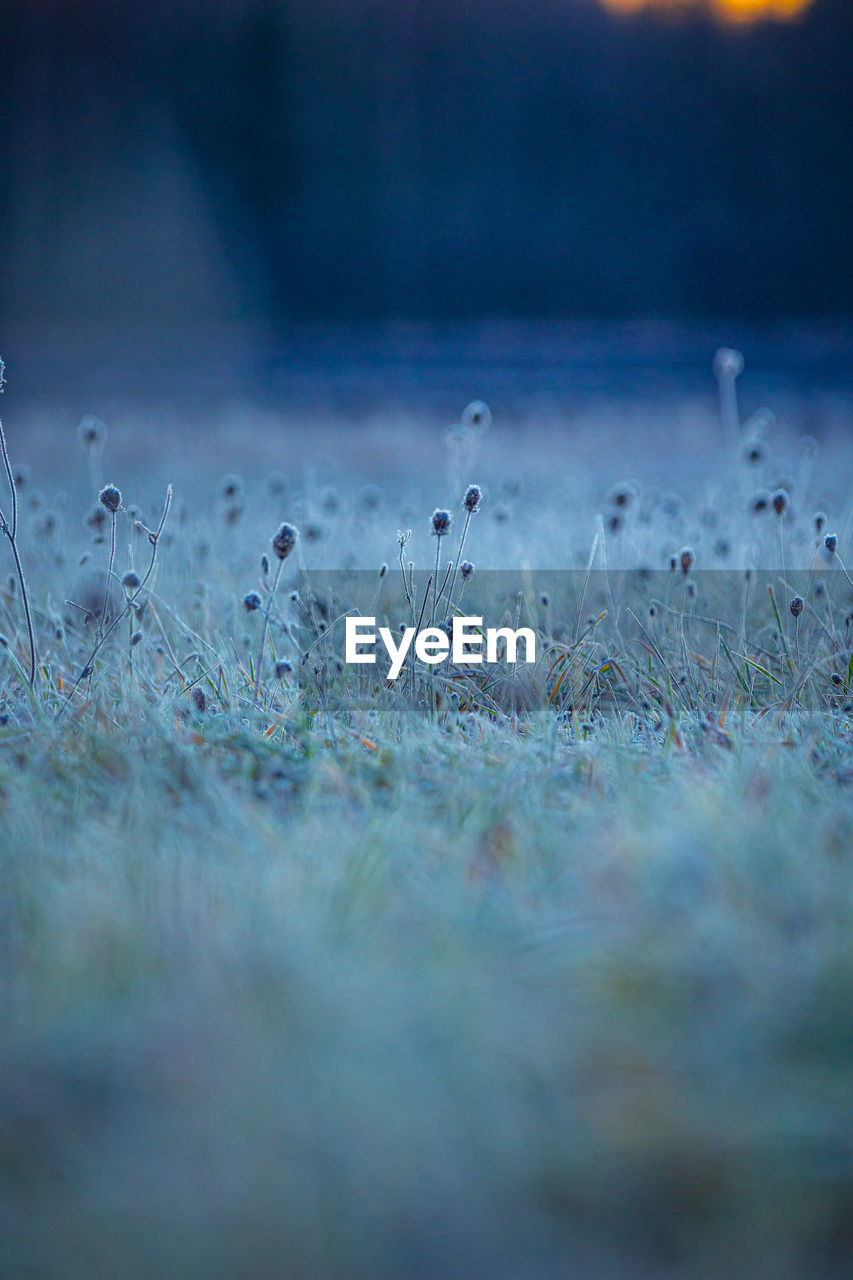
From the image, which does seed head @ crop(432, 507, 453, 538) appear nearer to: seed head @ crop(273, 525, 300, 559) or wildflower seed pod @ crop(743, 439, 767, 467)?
seed head @ crop(273, 525, 300, 559)

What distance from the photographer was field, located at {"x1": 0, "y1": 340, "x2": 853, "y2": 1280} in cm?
84

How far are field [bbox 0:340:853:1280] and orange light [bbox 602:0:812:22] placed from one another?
9516mm

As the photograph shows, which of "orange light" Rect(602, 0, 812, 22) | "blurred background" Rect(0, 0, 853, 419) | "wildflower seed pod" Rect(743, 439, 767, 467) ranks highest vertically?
"orange light" Rect(602, 0, 812, 22)

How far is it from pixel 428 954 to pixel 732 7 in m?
11.5

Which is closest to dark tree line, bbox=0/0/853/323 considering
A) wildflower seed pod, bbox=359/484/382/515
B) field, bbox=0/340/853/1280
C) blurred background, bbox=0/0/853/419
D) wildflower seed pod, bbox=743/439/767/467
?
blurred background, bbox=0/0/853/419

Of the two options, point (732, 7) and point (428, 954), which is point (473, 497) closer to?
point (428, 954)

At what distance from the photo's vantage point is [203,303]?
1015cm

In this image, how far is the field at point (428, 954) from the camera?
2.75ft

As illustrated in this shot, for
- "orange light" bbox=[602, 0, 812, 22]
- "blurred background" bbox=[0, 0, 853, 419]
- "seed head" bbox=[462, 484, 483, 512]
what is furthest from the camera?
"blurred background" bbox=[0, 0, 853, 419]

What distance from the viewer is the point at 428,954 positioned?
1.16 meters

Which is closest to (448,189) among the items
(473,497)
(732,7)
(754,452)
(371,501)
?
(732,7)

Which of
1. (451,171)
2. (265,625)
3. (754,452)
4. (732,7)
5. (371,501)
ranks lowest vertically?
(265,625)

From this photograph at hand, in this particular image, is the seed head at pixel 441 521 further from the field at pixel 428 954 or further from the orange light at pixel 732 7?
the orange light at pixel 732 7

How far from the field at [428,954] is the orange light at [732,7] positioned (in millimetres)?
9516
